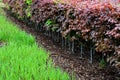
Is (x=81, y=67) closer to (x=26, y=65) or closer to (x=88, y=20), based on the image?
(x=88, y=20)

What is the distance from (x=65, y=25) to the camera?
5.75 metres

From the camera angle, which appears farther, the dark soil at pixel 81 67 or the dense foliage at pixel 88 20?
the dark soil at pixel 81 67

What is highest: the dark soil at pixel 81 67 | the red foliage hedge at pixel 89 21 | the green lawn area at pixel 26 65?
the red foliage hedge at pixel 89 21

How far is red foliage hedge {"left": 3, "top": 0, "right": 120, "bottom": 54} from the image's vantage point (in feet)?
13.1

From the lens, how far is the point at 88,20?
469 centimetres

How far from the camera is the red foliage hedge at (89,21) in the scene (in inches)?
157

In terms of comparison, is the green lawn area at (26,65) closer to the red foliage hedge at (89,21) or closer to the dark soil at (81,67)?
the dark soil at (81,67)

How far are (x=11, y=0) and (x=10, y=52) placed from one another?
8358mm

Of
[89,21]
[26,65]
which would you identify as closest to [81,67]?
[89,21]

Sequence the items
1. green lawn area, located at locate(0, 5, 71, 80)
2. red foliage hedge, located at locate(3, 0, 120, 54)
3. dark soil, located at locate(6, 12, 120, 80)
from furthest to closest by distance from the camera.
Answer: dark soil, located at locate(6, 12, 120, 80)
red foliage hedge, located at locate(3, 0, 120, 54)
green lawn area, located at locate(0, 5, 71, 80)

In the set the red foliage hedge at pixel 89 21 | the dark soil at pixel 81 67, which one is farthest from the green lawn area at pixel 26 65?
the red foliage hedge at pixel 89 21

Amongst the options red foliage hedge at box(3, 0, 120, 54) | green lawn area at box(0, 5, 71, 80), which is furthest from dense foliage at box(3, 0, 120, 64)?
green lawn area at box(0, 5, 71, 80)

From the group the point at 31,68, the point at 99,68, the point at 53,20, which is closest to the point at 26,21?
the point at 53,20

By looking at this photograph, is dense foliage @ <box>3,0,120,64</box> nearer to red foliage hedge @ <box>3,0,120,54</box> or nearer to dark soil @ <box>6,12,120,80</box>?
red foliage hedge @ <box>3,0,120,54</box>
